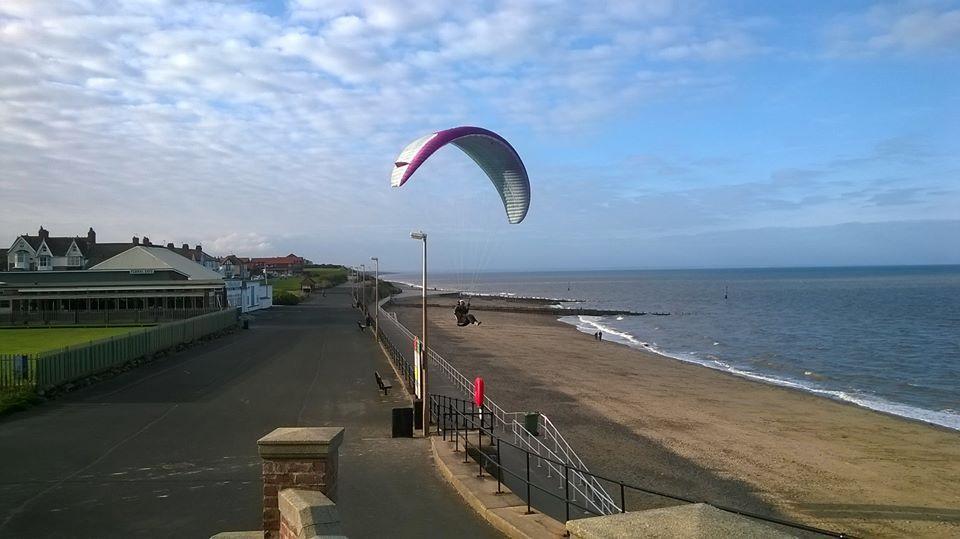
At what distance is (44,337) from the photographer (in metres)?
36.9

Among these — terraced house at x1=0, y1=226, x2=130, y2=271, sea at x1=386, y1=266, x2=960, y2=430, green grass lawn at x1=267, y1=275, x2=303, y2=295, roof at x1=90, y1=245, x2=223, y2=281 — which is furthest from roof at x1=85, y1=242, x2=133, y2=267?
sea at x1=386, y1=266, x2=960, y2=430

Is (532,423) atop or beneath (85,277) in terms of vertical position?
beneath

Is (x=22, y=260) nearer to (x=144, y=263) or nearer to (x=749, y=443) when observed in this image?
(x=144, y=263)

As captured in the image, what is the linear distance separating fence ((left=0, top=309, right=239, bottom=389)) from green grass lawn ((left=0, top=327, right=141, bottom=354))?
3279 millimetres

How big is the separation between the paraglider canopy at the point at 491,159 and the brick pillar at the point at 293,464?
11.7 meters

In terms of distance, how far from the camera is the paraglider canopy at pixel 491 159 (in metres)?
17.5

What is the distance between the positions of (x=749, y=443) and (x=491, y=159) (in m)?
12.5

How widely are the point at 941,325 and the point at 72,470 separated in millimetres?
73604

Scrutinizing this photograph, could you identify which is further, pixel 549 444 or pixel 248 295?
pixel 248 295

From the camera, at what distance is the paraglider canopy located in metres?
17.5

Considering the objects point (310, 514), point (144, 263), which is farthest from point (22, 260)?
point (310, 514)

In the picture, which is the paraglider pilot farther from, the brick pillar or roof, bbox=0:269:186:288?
roof, bbox=0:269:186:288

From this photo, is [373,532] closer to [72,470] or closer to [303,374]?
[72,470]

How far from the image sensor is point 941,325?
6575cm
